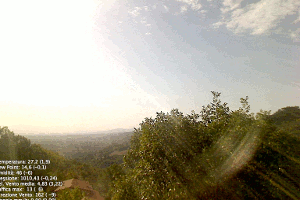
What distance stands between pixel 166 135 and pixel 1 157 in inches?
1425

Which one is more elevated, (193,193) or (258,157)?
(258,157)

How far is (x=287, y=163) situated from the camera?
1206 centimetres

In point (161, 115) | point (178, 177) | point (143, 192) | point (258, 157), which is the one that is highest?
point (161, 115)

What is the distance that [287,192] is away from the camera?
36.8 feet

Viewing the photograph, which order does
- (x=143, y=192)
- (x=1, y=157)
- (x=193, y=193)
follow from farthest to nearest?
(x=1, y=157) < (x=143, y=192) < (x=193, y=193)

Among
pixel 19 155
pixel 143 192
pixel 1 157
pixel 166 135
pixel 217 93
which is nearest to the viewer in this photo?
pixel 143 192

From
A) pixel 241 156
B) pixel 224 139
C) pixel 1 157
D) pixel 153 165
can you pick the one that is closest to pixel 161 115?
pixel 153 165

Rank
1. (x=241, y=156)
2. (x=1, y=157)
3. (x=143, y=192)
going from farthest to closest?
(x=1, y=157) < (x=143, y=192) < (x=241, y=156)

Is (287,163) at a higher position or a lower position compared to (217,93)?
lower

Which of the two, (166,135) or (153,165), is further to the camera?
(166,135)

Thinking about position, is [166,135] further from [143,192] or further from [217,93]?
[217,93]

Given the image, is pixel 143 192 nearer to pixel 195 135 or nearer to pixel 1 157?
pixel 195 135

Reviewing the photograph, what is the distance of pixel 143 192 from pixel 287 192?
9.19 m

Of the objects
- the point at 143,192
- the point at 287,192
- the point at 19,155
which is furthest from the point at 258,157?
the point at 19,155
